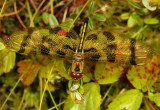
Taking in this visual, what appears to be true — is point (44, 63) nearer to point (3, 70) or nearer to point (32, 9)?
point (3, 70)

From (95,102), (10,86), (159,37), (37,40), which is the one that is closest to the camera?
(95,102)

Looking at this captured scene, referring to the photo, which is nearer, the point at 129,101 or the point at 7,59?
the point at 129,101

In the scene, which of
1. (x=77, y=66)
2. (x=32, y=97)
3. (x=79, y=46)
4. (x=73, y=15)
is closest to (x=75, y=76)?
(x=77, y=66)

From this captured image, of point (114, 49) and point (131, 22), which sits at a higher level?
point (131, 22)

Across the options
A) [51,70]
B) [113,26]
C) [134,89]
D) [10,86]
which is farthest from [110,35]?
[10,86]

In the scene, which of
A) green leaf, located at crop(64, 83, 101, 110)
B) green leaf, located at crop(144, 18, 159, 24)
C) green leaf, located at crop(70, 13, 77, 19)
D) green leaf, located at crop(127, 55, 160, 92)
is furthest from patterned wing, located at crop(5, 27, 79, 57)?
green leaf, located at crop(144, 18, 159, 24)

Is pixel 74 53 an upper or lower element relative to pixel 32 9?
lower

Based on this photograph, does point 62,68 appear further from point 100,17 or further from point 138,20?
point 138,20

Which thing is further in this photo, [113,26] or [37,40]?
[113,26]
